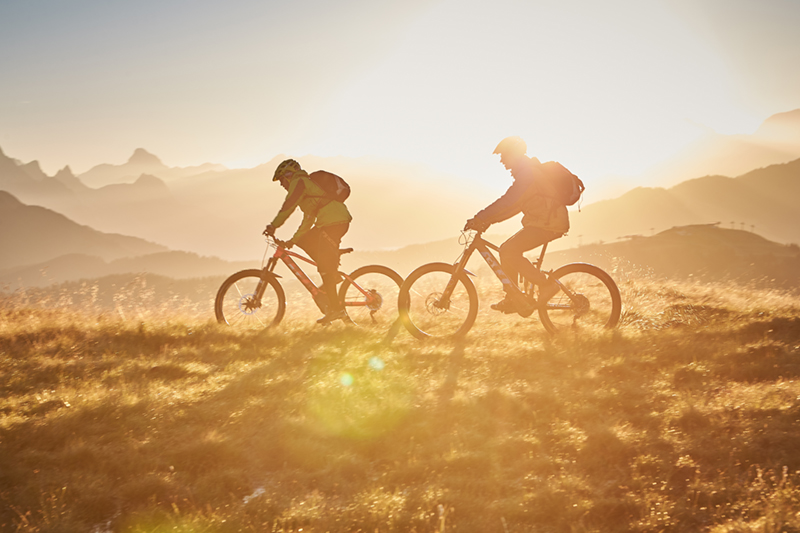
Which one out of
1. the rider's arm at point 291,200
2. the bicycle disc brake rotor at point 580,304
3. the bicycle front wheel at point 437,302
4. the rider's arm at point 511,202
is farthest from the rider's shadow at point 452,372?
the rider's arm at point 291,200

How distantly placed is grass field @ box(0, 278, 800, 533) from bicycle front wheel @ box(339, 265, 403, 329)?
2.59 ft

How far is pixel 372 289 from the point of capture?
8.06 m

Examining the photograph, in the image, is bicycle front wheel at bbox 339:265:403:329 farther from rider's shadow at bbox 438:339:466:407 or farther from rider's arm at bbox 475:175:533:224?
rider's arm at bbox 475:175:533:224

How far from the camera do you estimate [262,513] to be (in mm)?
3729

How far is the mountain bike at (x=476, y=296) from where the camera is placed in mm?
6961

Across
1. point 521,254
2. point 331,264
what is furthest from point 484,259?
point 331,264

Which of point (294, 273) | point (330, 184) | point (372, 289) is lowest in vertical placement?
point (372, 289)

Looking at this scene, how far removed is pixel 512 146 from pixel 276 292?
179 inches

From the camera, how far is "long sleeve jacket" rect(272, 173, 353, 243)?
750cm

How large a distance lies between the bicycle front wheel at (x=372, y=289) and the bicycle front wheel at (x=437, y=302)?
0.50 m

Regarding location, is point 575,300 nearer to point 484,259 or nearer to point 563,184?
point 484,259

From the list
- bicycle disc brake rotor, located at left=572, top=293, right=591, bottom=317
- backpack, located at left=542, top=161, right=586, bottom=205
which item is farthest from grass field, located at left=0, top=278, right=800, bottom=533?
backpack, located at left=542, top=161, right=586, bottom=205

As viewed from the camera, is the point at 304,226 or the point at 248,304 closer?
the point at 304,226

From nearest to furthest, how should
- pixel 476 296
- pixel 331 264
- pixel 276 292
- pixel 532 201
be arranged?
pixel 532 201 < pixel 476 296 < pixel 331 264 < pixel 276 292
